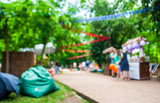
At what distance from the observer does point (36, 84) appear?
438 cm

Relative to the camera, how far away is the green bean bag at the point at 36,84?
431 cm

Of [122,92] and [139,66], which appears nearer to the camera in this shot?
[122,92]

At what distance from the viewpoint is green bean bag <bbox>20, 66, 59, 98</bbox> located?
170 inches

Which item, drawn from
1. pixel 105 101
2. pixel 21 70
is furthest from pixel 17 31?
pixel 105 101

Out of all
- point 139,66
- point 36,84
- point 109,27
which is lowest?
point 36,84

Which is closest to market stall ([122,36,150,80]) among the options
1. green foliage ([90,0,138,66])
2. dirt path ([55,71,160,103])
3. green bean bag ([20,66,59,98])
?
dirt path ([55,71,160,103])

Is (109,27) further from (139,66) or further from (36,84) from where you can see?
(36,84)

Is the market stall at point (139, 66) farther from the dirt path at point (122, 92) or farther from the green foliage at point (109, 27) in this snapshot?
the green foliage at point (109, 27)

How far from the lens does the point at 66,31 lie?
28.8ft

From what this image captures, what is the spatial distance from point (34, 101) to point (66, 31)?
5505mm

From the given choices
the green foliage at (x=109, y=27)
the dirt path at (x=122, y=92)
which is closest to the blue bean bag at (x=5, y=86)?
the dirt path at (x=122, y=92)

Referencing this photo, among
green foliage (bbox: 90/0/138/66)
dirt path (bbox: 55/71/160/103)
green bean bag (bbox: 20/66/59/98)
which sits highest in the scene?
green foliage (bbox: 90/0/138/66)

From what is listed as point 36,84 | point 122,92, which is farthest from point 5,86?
point 122,92

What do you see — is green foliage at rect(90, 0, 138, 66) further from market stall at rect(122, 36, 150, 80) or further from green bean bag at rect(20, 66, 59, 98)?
green bean bag at rect(20, 66, 59, 98)
